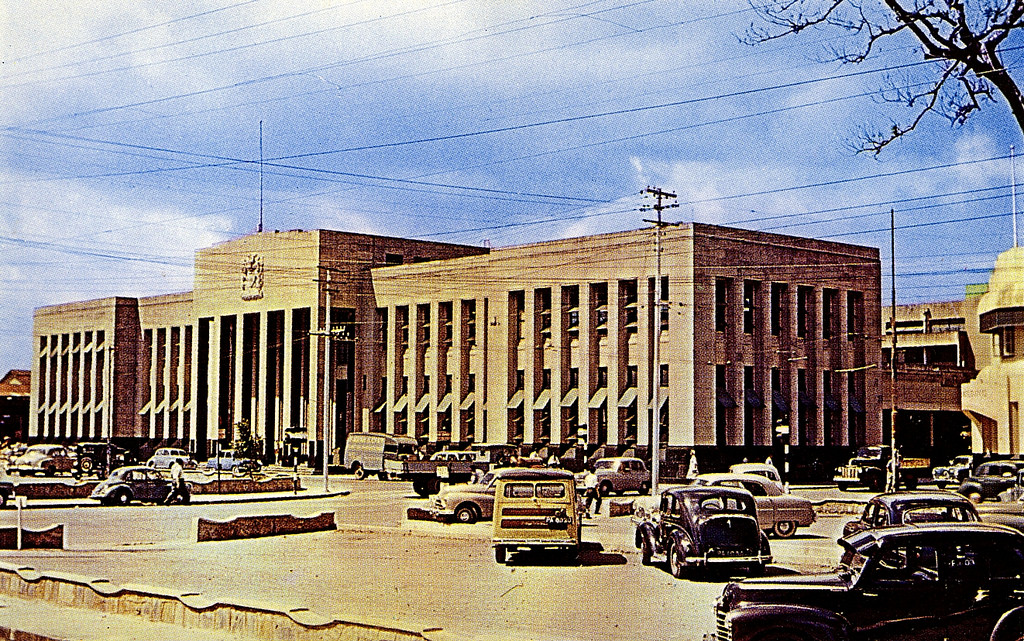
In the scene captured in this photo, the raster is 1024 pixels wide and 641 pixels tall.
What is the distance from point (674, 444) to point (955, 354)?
4143cm

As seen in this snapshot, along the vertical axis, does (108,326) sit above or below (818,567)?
above

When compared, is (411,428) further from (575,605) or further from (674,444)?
(575,605)

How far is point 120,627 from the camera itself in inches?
630

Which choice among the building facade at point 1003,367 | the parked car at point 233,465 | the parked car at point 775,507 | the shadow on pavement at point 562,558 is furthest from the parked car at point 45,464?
the building facade at point 1003,367

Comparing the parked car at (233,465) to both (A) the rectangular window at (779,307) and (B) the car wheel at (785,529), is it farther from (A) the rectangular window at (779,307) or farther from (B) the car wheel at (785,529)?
(B) the car wheel at (785,529)

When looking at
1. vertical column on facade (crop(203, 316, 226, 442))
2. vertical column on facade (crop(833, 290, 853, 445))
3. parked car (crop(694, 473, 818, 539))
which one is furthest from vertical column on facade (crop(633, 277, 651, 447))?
vertical column on facade (crop(203, 316, 226, 442))

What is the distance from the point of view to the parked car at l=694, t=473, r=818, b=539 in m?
31.0

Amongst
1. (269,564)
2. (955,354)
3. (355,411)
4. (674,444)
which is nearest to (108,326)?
(355,411)

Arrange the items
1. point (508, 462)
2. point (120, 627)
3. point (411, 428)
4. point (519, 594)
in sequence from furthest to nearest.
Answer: point (411, 428)
point (508, 462)
point (519, 594)
point (120, 627)

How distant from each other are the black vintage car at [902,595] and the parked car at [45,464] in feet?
207

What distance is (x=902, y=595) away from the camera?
12.9 metres

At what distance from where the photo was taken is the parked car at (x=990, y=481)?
136 feet

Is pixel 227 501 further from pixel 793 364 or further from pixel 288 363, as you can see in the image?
pixel 288 363

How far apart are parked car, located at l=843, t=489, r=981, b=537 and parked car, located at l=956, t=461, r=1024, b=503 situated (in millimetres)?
16851
